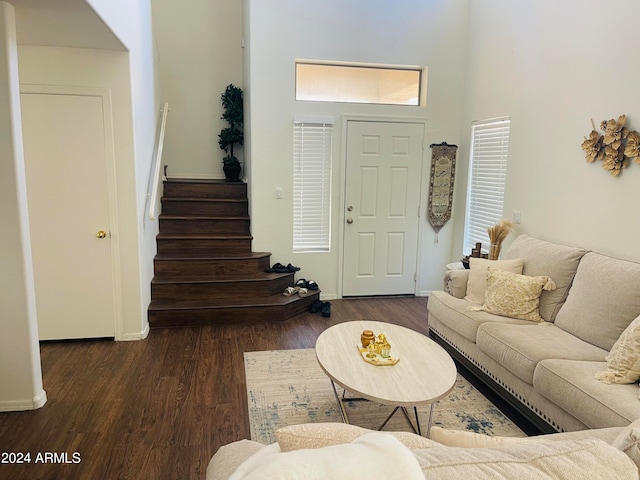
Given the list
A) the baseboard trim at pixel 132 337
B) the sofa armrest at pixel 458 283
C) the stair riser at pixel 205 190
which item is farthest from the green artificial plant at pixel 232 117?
the sofa armrest at pixel 458 283

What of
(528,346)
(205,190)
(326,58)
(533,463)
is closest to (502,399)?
(528,346)

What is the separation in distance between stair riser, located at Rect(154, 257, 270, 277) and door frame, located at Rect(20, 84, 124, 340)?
0.70m

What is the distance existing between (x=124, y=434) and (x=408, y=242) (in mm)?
3606

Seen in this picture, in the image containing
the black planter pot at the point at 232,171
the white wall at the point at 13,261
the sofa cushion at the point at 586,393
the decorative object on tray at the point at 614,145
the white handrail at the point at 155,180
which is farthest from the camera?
the black planter pot at the point at 232,171

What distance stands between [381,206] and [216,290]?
2.05 m

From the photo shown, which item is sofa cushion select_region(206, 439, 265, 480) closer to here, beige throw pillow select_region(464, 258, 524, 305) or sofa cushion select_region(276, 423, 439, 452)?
sofa cushion select_region(276, 423, 439, 452)

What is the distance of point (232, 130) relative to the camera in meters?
5.77

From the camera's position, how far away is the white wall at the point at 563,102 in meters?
2.95

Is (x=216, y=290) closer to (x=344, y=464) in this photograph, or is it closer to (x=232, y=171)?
(x=232, y=171)

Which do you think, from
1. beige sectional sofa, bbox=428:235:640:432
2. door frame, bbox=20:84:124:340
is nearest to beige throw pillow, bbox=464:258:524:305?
beige sectional sofa, bbox=428:235:640:432

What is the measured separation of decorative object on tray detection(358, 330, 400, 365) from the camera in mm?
2377

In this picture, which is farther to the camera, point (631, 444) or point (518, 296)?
point (518, 296)

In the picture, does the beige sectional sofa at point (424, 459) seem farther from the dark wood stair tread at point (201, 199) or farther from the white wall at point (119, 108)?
the dark wood stair tread at point (201, 199)

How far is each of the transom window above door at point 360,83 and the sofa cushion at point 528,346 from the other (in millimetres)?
2988
